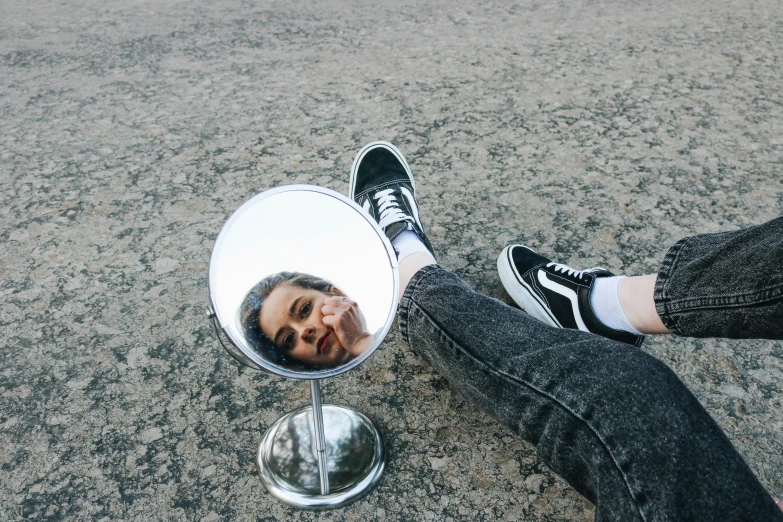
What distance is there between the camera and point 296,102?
2576 mm

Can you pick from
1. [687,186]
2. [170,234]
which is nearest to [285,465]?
[170,234]

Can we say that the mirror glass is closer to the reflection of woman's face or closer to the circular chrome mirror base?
the reflection of woman's face

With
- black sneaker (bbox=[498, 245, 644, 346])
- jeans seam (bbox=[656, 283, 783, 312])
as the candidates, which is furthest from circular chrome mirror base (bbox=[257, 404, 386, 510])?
jeans seam (bbox=[656, 283, 783, 312])

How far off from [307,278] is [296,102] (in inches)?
65.9

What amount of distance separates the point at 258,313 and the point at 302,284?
85 mm

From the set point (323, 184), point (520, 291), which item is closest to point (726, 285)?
point (520, 291)

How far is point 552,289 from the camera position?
5.26ft

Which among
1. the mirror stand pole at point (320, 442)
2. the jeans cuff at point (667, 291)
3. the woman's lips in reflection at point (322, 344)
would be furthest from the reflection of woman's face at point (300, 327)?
the jeans cuff at point (667, 291)

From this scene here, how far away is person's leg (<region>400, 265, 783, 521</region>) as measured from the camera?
960 millimetres

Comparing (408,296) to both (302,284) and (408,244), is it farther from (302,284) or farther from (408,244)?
(302,284)

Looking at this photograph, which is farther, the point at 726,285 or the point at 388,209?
the point at 388,209

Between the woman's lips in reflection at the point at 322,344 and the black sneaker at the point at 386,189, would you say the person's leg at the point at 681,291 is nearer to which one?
the black sneaker at the point at 386,189

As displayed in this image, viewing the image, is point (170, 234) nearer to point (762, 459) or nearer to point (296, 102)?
point (296, 102)

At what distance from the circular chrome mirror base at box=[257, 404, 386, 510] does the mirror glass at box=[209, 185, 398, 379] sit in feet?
1.00
